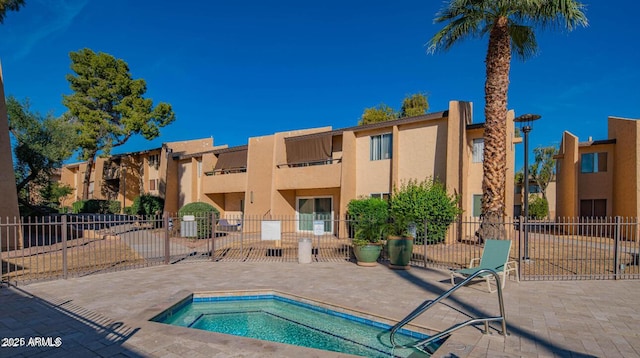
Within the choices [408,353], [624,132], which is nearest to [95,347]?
[408,353]

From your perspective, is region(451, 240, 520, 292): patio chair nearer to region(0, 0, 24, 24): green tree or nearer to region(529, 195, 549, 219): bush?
region(0, 0, 24, 24): green tree

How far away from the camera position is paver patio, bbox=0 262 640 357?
4.98 metres

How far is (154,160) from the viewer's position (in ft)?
110

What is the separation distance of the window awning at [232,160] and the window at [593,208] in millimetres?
21681

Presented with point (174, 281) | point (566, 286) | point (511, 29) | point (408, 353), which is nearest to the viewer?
point (408, 353)

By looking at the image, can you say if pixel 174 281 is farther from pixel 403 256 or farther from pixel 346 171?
pixel 346 171

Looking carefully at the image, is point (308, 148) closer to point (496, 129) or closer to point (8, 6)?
point (496, 129)

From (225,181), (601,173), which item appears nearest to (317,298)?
(225,181)

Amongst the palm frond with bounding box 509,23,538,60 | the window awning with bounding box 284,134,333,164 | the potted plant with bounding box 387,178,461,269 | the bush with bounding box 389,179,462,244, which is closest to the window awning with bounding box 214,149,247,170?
the window awning with bounding box 284,134,333,164

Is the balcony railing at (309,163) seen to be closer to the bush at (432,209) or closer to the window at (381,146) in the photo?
the window at (381,146)

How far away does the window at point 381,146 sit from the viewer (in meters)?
19.3

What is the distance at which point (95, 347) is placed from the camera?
→ 16.5 ft

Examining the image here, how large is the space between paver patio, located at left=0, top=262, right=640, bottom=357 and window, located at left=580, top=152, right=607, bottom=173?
16.1 metres

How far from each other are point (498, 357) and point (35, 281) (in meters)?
10.4
